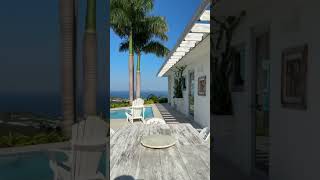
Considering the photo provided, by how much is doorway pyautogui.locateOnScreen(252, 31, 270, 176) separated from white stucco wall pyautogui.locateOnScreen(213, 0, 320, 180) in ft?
0.06

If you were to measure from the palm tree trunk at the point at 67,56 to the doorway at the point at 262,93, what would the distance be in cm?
55

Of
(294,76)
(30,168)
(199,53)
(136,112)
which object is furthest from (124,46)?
(294,76)

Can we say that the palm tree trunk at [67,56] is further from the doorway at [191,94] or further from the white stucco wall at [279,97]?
the doorway at [191,94]

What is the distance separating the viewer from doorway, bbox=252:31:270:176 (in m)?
0.71

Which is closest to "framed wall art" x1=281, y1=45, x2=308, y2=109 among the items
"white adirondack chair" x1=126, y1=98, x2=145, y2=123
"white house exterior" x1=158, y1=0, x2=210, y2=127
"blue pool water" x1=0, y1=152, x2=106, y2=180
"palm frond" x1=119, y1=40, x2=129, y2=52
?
"blue pool water" x1=0, y1=152, x2=106, y2=180

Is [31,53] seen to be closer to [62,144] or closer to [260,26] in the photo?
[62,144]

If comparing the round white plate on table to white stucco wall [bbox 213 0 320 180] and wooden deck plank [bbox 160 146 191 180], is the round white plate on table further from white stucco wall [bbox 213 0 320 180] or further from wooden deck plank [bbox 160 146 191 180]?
white stucco wall [bbox 213 0 320 180]

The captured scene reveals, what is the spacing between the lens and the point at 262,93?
74 cm

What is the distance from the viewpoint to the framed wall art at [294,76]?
595 millimetres

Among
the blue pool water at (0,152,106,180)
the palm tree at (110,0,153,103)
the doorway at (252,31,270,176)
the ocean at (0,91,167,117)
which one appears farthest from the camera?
the palm tree at (110,0,153,103)

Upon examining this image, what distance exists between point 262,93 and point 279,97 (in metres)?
0.07

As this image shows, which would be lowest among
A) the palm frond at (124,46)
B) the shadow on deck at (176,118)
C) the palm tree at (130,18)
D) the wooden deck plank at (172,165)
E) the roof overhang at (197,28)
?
the shadow on deck at (176,118)

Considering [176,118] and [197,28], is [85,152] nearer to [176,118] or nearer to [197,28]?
[197,28]


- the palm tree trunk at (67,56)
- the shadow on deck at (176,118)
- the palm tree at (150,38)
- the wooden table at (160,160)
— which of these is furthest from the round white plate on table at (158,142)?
the palm tree at (150,38)
